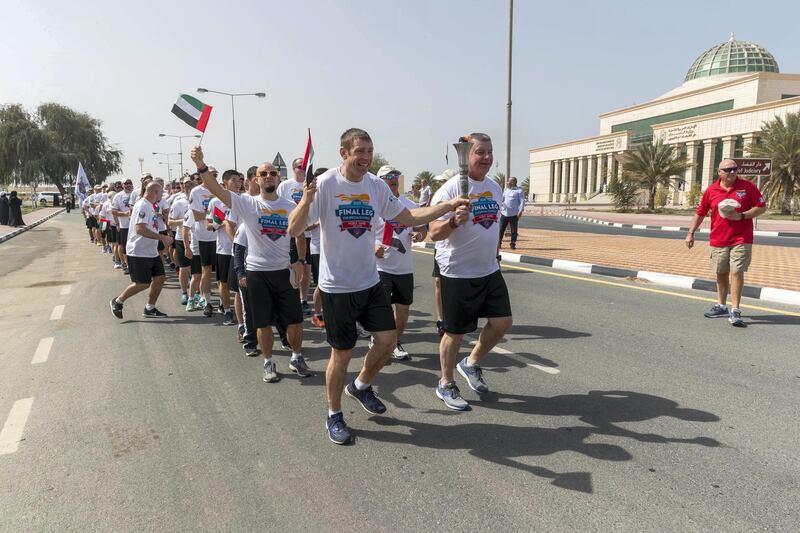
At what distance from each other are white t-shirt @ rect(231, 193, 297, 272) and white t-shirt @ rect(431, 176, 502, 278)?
4.75 ft

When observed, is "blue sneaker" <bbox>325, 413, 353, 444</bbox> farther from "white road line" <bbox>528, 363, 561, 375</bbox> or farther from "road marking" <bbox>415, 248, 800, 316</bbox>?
"road marking" <bbox>415, 248, 800, 316</bbox>

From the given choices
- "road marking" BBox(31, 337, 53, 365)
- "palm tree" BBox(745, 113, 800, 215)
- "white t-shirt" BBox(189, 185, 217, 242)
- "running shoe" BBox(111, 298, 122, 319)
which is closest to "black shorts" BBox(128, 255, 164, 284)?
"running shoe" BBox(111, 298, 122, 319)

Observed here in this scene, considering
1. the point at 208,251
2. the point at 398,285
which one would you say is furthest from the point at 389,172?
the point at 208,251

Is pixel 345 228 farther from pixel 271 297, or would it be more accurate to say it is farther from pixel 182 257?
pixel 182 257

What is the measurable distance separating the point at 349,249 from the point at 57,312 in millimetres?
6135

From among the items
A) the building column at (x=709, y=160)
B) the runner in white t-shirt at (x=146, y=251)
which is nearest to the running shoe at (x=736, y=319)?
the runner in white t-shirt at (x=146, y=251)

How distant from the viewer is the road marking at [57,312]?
23.6 ft

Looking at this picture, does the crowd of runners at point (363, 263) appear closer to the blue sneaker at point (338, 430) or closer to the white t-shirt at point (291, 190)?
the blue sneaker at point (338, 430)

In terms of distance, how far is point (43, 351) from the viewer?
218 inches

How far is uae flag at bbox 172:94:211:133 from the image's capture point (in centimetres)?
456

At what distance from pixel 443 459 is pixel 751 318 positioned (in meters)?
5.30

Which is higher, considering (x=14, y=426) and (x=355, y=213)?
(x=355, y=213)

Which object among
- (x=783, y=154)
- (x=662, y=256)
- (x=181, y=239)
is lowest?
(x=662, y=256)

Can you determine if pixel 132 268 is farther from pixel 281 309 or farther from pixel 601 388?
pixel 601 388
